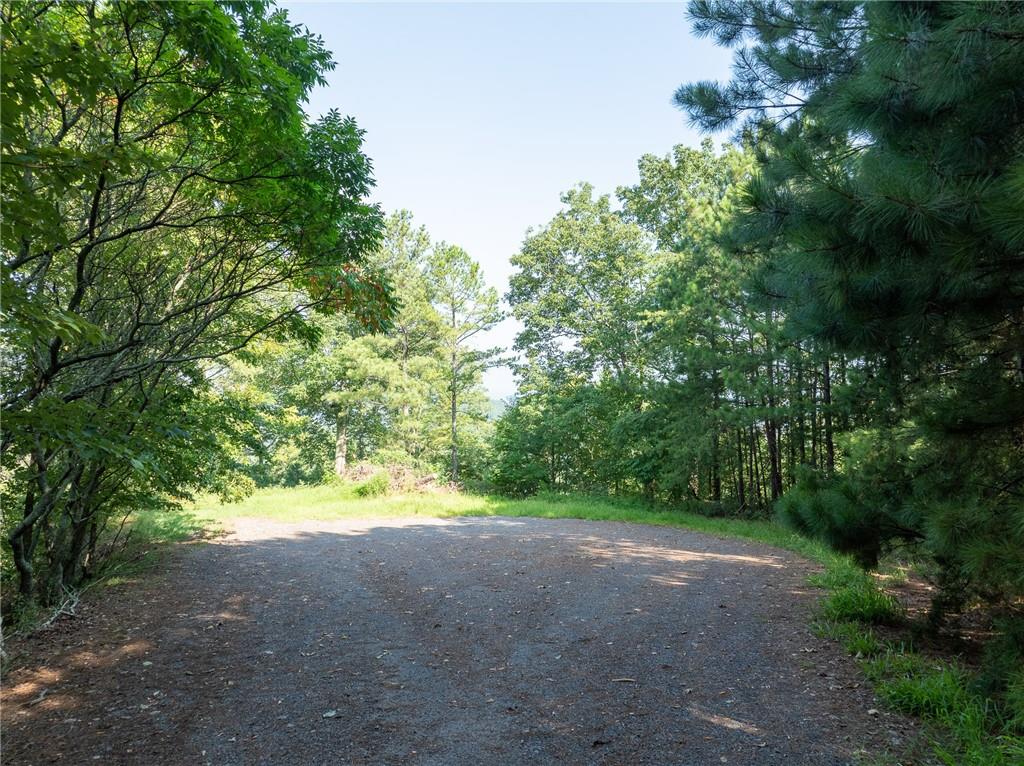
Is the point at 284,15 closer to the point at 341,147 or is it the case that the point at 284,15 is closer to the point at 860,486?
the point at 341,147

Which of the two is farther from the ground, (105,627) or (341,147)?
(341,147)

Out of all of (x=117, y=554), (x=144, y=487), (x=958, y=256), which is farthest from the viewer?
(x=117, y=554)

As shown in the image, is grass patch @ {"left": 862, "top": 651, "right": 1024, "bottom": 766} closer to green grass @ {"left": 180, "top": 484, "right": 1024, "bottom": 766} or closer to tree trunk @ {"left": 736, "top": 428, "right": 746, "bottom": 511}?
green grass @ {"left": 180, "top": 484, "right": 1024, "bottom": 766}

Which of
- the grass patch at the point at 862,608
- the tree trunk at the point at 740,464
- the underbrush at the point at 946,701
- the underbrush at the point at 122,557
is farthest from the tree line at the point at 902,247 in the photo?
the tree trunk at the point at 740,464

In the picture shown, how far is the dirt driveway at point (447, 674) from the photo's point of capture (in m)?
2.91

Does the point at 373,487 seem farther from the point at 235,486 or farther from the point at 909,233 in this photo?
the point at 909,233

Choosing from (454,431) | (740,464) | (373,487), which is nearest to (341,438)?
(454,431)

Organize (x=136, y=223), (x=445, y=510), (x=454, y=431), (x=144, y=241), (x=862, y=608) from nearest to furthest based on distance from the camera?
(x=862, y=608), (x=136, y=223), (x=144, y=241), (x=445, y=510), (x=454, y=431)

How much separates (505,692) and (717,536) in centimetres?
819

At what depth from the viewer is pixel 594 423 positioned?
2167 cm

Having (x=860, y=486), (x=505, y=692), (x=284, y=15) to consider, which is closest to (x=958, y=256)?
(x=860, y=486)

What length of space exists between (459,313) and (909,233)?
22.0 m

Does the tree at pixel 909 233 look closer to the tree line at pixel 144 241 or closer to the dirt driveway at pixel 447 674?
the dirt driveway at pixel 447 674

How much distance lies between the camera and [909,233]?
265 cm
